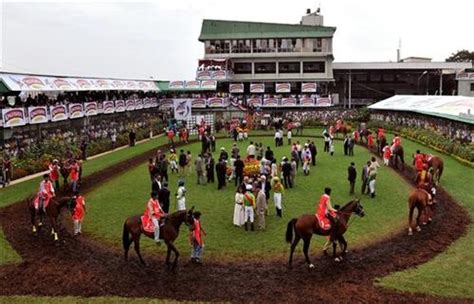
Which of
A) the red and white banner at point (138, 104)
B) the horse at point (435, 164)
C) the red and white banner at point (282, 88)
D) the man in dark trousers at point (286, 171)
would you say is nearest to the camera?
the horse at point (435, 164)

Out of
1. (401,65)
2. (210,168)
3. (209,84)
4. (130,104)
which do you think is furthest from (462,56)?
(210,168)

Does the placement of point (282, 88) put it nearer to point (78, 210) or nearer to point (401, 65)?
point (401, 65)

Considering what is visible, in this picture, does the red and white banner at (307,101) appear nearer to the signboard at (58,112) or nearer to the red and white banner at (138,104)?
the red and white banner at (138,104)

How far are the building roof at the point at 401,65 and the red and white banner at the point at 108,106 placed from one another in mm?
30249

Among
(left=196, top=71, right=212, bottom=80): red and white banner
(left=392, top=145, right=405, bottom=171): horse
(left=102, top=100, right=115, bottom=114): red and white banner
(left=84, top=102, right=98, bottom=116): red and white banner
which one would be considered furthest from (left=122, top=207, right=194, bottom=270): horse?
(left=196, top=71, right=212, bottom=80): red and white banner

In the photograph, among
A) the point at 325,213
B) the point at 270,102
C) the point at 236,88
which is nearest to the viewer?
the point at 325,213

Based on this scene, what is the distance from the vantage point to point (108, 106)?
114ft

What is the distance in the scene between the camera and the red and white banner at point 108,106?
34216 mm

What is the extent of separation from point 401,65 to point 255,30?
→ 17.7 meters

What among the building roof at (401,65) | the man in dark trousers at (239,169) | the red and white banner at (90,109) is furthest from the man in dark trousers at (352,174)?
the building roof at (401,65)

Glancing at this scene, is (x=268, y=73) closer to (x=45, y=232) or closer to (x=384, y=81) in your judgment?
(x=384, y=81)

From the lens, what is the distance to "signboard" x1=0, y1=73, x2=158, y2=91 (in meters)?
24.0

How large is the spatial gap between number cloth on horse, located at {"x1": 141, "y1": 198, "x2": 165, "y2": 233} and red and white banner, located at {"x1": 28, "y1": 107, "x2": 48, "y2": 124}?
16522 mm

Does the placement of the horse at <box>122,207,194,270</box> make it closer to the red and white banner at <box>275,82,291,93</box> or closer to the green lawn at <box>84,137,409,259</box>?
the green lawn at <box>84,137,409,259</box>
